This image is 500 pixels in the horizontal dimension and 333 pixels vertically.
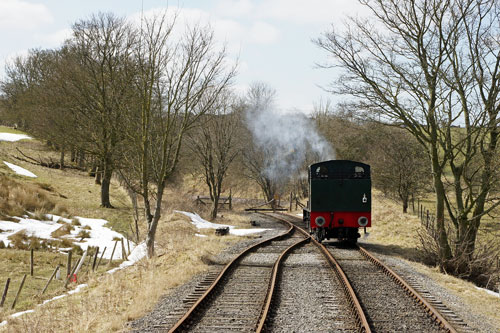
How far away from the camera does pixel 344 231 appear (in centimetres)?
1681

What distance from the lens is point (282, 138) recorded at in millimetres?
37969

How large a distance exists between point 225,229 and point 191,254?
6.91 metres

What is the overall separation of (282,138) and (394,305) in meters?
30.0

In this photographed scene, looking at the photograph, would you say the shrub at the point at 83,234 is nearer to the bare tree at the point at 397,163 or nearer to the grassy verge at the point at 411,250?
the grassy verge at the point at 411,250

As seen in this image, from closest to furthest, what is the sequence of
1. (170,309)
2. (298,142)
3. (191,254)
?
(170,309), (191,254), (298,142)

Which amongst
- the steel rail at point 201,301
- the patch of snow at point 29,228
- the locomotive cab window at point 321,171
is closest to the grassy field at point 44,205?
Answer: the patch of snow at point 29,228

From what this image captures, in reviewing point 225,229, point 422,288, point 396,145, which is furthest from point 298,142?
point 422,288

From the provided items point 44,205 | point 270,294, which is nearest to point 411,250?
point 270,294

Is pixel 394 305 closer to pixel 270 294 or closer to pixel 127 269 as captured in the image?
pixel 270 294

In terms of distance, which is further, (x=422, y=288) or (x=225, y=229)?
(x=225, y=229)

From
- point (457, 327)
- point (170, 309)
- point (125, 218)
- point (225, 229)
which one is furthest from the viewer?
point (125, 218)

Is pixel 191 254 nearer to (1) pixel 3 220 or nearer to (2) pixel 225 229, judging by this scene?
(2) pixel 225 229

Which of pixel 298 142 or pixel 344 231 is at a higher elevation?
pixel 298 142

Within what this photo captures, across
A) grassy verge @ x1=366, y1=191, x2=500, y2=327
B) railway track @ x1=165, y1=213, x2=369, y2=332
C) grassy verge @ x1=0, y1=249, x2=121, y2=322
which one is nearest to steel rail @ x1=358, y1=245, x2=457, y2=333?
grassy verge @ x1=366, y1=191, x2=500, y2=327
